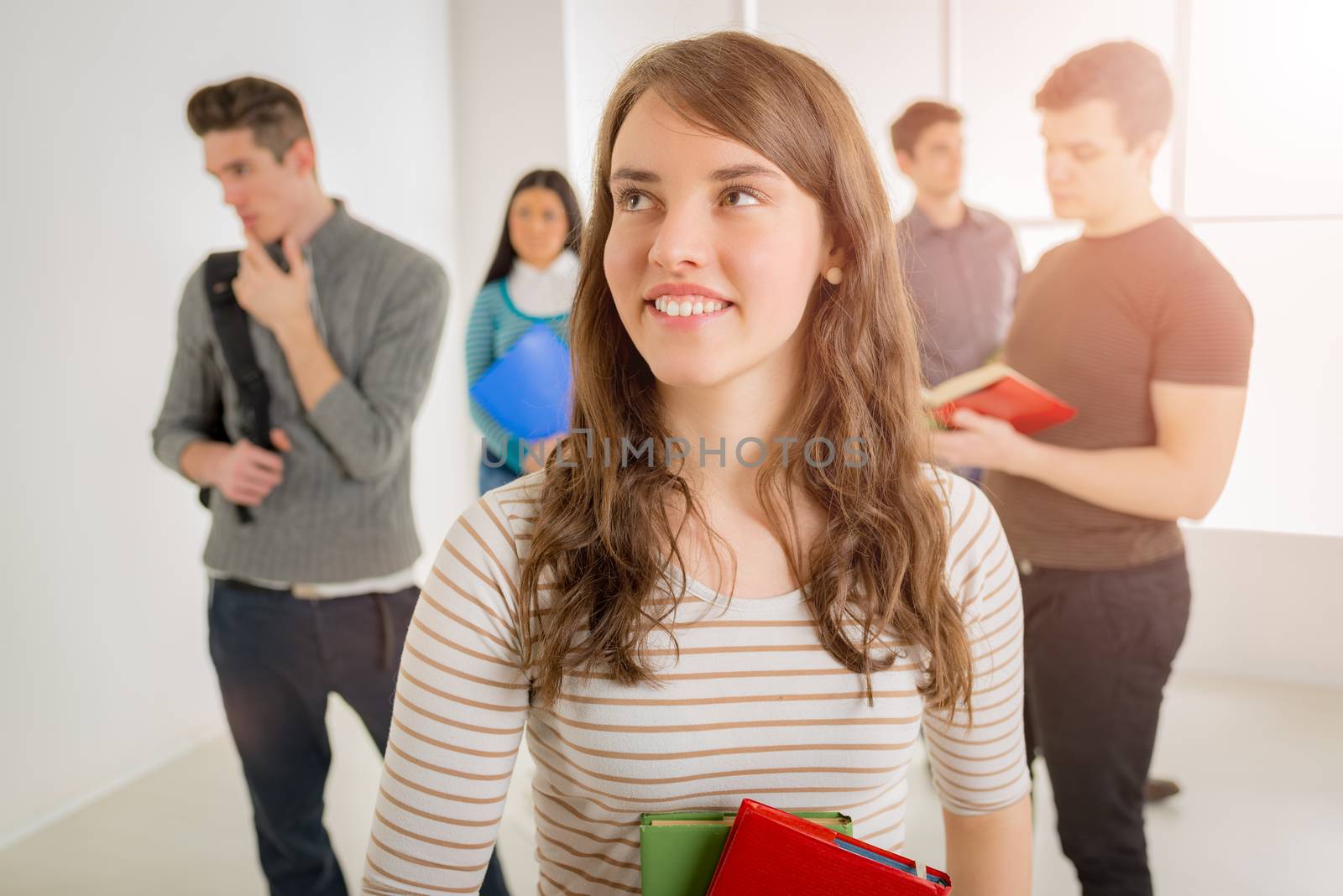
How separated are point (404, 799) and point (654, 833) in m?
0.22

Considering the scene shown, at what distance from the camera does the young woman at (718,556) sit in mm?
836

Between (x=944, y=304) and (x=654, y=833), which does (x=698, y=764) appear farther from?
(x=944, y=304)

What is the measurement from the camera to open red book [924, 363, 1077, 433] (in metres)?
1.51

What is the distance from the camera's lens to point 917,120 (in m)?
2.79

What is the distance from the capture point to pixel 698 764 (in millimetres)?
860

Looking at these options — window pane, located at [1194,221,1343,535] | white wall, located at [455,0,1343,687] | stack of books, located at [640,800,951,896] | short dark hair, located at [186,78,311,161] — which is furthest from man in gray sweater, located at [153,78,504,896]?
window pane, located at [1194,221,1343,535]

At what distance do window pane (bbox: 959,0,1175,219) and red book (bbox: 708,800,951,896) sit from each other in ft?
8.24

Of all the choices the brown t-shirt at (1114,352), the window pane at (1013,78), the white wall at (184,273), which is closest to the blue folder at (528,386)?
the white wall at (184,273)

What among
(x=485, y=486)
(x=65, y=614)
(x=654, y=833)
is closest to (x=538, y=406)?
(x=485, y=486)

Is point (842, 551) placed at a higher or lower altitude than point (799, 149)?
lower

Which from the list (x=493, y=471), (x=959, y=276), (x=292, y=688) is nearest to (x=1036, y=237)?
(x=959, y=276)

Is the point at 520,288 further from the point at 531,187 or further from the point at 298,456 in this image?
the point at 298,456

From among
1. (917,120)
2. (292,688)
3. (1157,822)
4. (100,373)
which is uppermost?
(917,120)

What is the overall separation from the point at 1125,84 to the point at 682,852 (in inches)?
55.9
